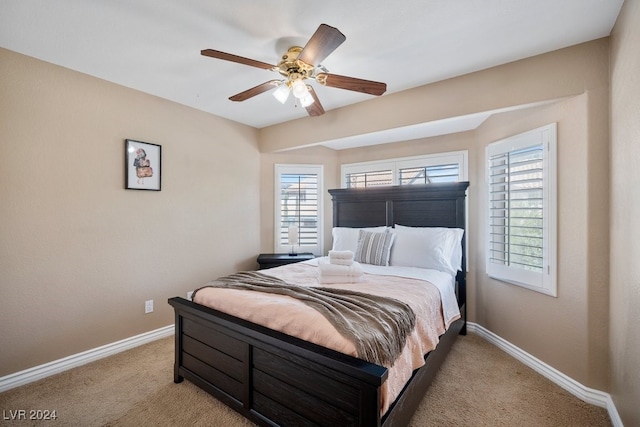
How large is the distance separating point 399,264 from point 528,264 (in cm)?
114

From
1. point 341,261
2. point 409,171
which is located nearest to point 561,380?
point 341,261

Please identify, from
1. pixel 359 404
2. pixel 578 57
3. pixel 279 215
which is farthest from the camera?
pixel 279 215

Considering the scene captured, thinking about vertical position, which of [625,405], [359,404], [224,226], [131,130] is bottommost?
[625,405]

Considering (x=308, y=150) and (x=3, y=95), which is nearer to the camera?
(x=3, y=95)

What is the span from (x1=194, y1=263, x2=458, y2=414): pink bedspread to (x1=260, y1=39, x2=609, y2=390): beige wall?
3.06 ft

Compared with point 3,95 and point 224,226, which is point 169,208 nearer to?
point 224,226

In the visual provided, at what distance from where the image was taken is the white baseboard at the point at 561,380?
193 centimetres

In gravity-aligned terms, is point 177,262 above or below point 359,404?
above

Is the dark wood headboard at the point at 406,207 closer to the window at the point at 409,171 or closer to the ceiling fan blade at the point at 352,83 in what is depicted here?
the window at the point at 409,171

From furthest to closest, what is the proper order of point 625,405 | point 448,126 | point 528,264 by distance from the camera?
point 448,126
point 528,264
point 625,405

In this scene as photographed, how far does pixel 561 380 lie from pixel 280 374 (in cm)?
225

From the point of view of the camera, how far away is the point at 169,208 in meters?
3.19

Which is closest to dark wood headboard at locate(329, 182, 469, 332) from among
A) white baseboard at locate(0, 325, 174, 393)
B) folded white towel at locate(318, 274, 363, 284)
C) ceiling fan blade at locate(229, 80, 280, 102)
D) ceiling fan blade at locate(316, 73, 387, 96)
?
folded white towel at locate(318, 274, 363, 284)

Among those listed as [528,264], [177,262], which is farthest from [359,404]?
[177,262]
